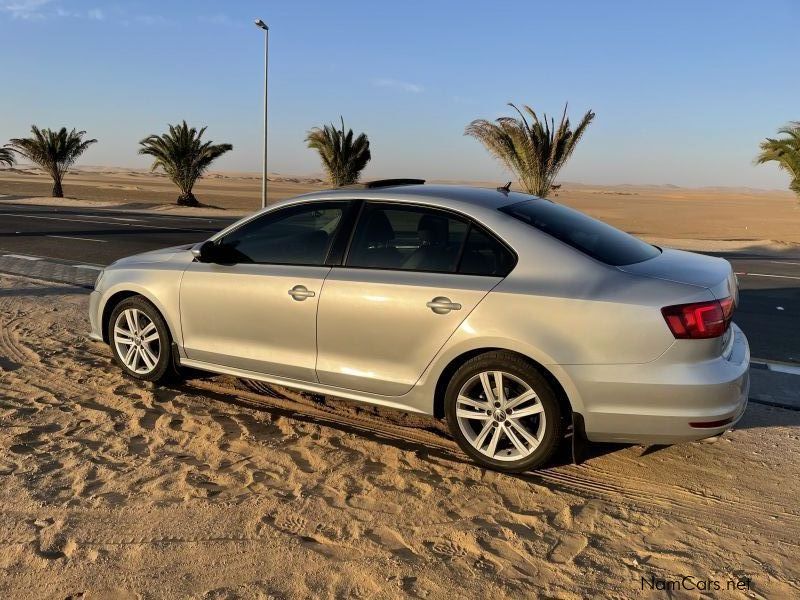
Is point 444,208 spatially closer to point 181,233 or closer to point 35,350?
point 35,350

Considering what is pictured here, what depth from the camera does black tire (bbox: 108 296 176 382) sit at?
193 inches

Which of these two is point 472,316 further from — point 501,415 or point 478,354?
point 501,415

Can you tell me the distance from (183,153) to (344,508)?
110 ft

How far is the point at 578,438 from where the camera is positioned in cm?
355

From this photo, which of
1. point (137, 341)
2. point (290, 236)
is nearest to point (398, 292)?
point (290, 236)

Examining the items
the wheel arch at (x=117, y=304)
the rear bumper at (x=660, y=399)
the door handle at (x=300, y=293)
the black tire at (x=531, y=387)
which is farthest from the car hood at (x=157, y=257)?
the rear bumper at (x=660, y=399)

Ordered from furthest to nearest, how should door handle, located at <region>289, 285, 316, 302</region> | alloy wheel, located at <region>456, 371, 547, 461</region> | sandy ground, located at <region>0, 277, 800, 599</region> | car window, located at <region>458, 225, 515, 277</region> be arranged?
door handle, located at <region>289, 285, 316, 302</region>, car window, located at <region>458, 225, 515, 277</region>, alloy wheel, located at <region>456, 371, 547, 461</region>, sandy ground, located at <region>0, 277, 800, 599</region>

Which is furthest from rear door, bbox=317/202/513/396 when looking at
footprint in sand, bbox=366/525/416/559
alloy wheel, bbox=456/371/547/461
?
footprint in sand, bbox=366/525/416/559

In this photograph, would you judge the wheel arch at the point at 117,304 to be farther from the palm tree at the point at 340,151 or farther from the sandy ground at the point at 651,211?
the palm tree at the point at 340,151

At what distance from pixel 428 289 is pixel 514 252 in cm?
53

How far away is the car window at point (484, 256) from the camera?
372cm

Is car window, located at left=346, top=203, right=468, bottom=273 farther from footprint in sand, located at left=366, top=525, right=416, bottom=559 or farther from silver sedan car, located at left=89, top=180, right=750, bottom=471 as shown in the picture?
footprint in sand, located at left=366, top=525, right=416, bottom=559

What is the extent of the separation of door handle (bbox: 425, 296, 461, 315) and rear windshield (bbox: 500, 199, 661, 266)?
675 millimetres

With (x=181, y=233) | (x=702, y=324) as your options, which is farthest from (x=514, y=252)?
(x=181, y=233)
